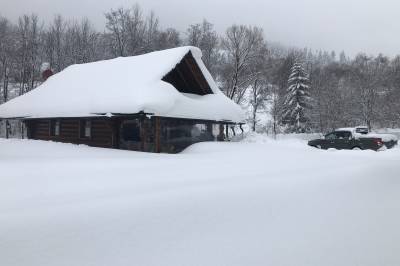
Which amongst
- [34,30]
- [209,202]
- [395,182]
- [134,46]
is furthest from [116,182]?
[34,30]

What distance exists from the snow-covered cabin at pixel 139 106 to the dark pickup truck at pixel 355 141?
7.21 meters

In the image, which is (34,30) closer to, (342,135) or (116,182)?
(342,135)

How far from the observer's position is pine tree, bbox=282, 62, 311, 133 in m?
46.2

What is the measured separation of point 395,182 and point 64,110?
690 inches

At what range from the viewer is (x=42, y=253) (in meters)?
4.89

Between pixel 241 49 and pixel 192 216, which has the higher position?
pixel 241 49

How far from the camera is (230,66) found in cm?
4491

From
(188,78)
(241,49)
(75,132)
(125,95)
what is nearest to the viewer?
(125,95)

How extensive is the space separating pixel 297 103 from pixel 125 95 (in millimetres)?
31943

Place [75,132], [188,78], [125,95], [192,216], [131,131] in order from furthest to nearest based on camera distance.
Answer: [75,132]
[188,78]
[131,131]
[125,95]
[192,216]

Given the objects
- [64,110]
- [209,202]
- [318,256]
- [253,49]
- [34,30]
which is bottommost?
[318,256]

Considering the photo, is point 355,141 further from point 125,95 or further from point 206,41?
point 206,41

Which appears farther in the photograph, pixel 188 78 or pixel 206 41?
pixel 206 41

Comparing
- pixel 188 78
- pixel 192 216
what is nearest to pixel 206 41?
pixel 188 78
